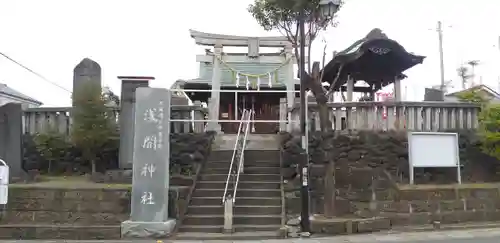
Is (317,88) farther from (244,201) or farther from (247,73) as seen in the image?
(247,73)

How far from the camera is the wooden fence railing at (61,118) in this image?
14.7 m

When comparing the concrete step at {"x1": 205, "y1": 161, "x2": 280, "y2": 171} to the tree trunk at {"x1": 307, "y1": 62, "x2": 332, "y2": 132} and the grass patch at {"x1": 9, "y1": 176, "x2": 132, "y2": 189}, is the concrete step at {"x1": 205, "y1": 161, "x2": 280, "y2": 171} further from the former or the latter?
the tree trunk at {"x1": 307, "y1": 62, "x2": 332, "y2": 132}

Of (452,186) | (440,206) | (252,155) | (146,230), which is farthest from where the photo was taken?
(252,155)

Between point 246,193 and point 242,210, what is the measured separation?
724 mm

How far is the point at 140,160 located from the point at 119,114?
133 inches

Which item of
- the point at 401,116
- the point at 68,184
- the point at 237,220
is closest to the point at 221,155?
the point at 237,220

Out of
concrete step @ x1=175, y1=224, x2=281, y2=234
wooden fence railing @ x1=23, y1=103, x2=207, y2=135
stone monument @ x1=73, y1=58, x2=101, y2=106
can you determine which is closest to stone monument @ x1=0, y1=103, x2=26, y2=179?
wooden fence railing @ x1=23, y1=103, x2=207, y2=135

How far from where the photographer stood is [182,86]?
23141 millimetres

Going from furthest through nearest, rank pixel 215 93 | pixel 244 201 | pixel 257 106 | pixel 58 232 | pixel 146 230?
pixel 257 106, pixel 215 93, pixel 244 201, pixel 58 232, pixel 146 230

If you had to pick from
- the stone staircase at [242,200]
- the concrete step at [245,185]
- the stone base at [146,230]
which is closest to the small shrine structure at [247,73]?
the stone staircase at [242,200]

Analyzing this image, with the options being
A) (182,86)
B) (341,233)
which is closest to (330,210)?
(341,233)

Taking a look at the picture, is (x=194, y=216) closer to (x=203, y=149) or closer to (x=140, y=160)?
(x=140, y=160)

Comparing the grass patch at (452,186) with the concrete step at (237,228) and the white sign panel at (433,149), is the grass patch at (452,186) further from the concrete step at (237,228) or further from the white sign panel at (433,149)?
the concrete step at (237,228)

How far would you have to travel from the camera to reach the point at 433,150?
1320 centimetres
